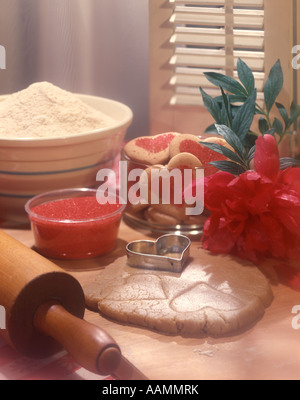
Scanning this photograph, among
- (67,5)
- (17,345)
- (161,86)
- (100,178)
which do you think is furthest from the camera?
(67,5)

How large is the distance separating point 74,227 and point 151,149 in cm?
17

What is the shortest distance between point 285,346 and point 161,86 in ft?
1.95

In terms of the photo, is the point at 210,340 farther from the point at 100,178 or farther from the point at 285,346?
the point at 100,178

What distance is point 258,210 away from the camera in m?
0.67

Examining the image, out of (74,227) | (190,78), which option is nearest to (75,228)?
(74,227)

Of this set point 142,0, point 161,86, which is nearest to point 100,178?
point 161,86

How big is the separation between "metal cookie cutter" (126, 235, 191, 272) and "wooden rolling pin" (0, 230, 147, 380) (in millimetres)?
126

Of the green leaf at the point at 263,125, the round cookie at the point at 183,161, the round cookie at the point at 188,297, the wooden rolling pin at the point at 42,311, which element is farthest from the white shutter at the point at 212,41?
the wooden rolling pin at the point at 42,311

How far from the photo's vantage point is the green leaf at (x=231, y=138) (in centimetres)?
72

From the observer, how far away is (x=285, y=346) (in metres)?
0.56

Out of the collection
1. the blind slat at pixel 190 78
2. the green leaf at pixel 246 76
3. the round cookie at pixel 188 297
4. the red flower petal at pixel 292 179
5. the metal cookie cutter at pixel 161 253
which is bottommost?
the round cookie at pixel 188 297

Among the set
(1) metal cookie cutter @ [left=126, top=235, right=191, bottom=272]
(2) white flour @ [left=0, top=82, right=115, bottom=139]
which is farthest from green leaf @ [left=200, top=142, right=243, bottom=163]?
(2) white flour @ [left=0, top=82, right=115, bottom=139]

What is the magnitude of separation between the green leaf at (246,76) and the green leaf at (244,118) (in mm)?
35

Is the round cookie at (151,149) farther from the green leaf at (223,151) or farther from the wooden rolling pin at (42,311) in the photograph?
the wooden rolling pin at (42,311)
